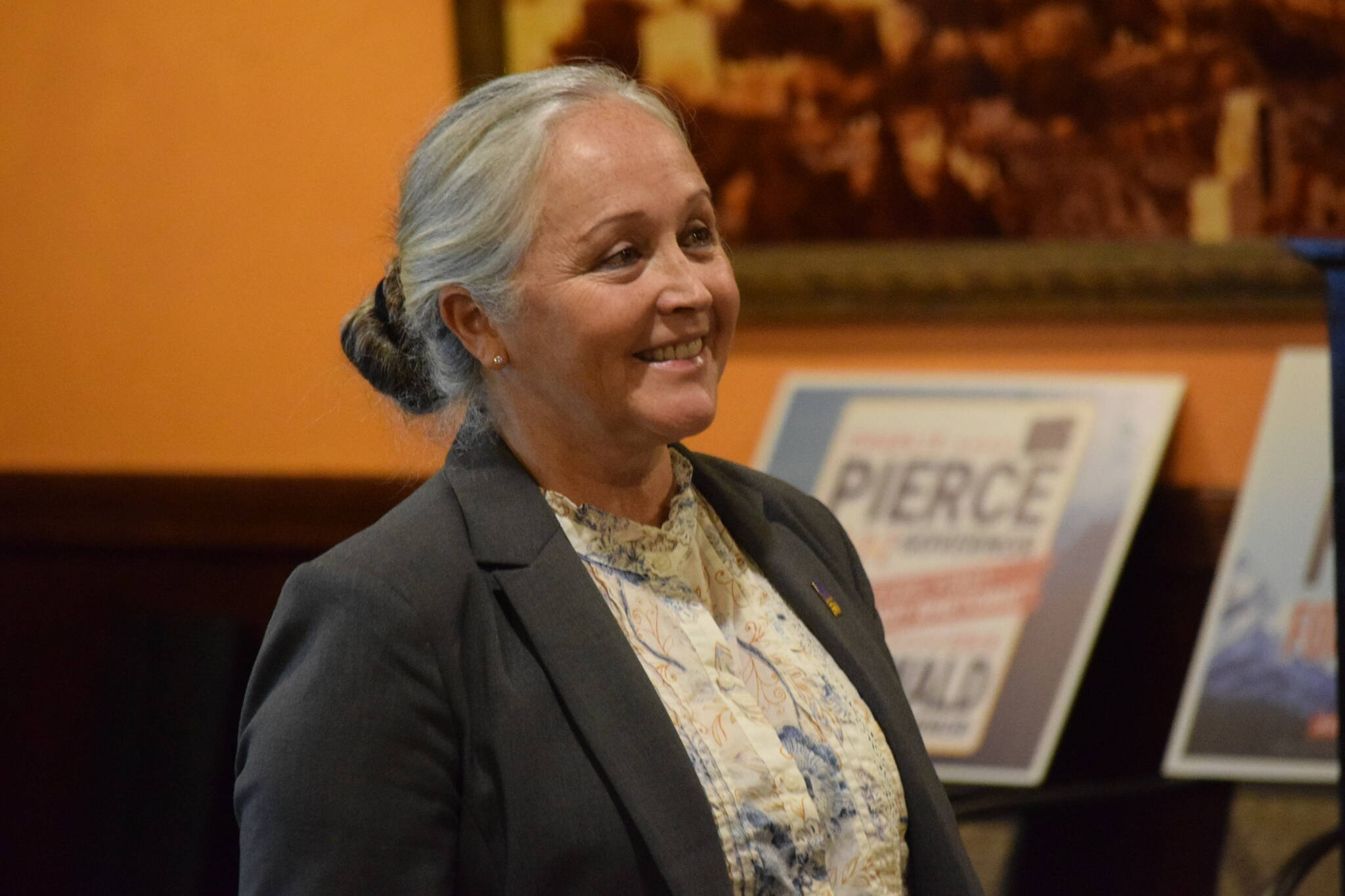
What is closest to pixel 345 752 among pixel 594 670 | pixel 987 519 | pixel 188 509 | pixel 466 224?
pixel 594 670

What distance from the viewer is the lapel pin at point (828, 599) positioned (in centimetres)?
173

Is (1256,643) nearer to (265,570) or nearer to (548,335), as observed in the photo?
(548,335)

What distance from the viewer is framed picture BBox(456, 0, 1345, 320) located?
106 inches

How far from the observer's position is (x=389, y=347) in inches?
64.8

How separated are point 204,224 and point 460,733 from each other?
2312 mm

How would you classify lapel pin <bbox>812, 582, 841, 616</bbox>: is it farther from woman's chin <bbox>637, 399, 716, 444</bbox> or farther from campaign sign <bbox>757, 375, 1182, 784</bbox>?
campaign sign <bbox>757, 375, 1182, 784</bbox>

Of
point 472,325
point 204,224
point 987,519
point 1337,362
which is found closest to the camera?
point 472,325

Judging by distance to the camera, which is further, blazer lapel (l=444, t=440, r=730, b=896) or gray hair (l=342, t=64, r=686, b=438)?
gray hair (l=342, t=64, r=686, b=438)

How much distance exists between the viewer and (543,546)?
4.95ft

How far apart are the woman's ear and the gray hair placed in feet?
0.04

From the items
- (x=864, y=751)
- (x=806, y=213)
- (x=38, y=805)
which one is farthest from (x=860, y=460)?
(x=38, y=805)

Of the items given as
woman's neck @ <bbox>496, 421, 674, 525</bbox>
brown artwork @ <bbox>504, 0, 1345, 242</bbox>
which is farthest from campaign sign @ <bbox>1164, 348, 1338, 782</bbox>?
woman's neck @ <bbox>496, 421, 674, 525</bbox>

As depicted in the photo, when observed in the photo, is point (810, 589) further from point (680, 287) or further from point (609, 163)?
point (609, 163)

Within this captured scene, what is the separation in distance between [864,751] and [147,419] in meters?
2.39
